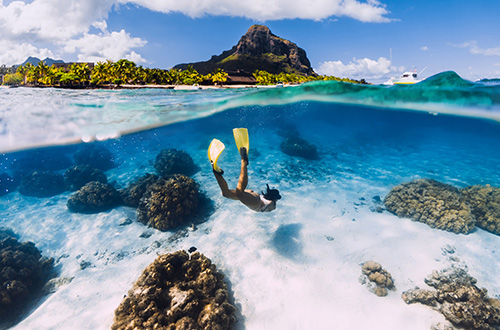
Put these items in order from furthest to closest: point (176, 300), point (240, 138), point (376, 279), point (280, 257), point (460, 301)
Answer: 1. point (280, 257)
2. point (376, 279)
3. point (240, 138)
4. point (460, 301)
5. point (176, 300)

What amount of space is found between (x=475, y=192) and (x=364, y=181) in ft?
18.1

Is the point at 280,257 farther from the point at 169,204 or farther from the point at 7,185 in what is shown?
the point at 7,185

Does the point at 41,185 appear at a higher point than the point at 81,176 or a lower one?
lower

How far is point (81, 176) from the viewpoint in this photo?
1427cm

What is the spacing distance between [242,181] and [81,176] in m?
13.7

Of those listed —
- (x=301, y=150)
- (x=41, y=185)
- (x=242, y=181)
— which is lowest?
(x=41, y=185)

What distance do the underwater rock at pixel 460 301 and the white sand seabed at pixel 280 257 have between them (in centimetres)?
29

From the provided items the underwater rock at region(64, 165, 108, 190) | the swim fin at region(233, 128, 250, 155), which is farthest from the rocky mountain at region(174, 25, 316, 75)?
the swim fin at region(233, 128, 250, 155)

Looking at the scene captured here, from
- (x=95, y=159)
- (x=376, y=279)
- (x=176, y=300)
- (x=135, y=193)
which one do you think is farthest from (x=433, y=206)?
(x=95, y=159)

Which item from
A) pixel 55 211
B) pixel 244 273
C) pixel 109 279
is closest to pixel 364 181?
pixel 244 273

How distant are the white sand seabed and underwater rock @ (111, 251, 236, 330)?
87 centimetres

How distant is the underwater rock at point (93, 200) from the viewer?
36.2ft

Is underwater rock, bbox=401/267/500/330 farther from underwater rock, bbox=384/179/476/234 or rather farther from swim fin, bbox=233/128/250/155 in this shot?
swim fin, bbox=233/128/250/155

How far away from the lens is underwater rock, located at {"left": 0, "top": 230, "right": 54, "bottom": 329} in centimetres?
638
